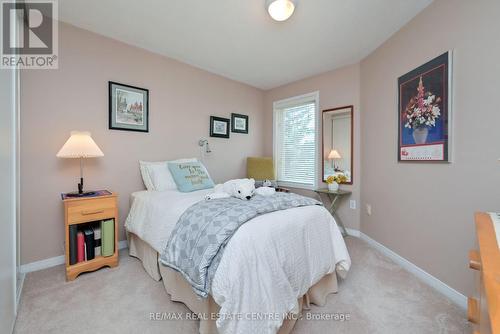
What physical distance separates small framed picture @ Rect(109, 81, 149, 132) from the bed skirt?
139 centimetres

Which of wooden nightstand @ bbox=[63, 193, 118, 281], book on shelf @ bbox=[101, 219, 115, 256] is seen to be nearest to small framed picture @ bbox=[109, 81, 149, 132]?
wooden nightstand @ bbox=[63, 193, 118, 281]

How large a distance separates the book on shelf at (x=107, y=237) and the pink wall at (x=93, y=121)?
1.54 feet

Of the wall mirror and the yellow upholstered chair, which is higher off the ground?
the wall mirror

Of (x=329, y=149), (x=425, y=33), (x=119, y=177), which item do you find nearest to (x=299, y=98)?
(x=329, y=149)

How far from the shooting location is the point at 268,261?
118 centimetres

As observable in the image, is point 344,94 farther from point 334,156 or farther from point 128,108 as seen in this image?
point 128,108

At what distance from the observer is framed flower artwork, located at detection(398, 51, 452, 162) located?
1.71m

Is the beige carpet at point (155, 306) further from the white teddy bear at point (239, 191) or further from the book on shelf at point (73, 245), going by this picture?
the white teddy bear at point (239, 191)

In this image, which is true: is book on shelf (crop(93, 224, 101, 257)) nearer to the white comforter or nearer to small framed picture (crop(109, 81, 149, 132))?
the white comforter

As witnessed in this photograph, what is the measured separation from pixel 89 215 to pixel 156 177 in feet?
2.46

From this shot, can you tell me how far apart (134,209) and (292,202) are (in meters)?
1.63

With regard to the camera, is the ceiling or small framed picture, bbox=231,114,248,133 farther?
small framed picture, bbox=231,114,248,133

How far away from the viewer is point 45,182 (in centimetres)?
208

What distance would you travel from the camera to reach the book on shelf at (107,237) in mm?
2059
